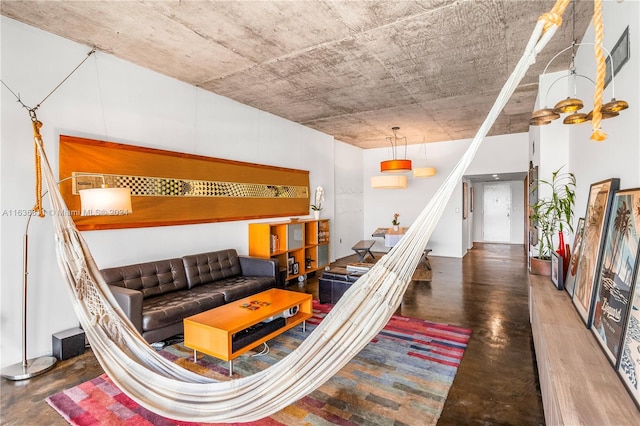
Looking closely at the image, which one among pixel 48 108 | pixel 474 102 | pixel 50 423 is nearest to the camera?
pixel 50 423

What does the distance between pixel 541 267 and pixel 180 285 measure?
3751 millimetres

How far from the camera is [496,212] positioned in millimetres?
10523

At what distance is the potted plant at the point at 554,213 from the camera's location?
3141mm

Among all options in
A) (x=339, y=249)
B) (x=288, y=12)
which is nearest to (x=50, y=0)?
(x=288, y=12)

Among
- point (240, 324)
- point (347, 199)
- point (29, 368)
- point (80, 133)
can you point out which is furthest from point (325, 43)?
point (347, 199)

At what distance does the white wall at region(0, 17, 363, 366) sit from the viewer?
8.72 feet

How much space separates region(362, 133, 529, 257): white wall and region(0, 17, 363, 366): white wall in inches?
176

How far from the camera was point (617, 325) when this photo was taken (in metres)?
1.44

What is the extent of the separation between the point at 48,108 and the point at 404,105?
4.27m

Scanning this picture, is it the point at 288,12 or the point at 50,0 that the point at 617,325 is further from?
the point at 50,0

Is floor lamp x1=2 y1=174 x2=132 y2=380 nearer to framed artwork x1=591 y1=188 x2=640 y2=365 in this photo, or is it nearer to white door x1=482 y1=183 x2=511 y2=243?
framed artwork x1=591 y1=188 x2=640 y2=365

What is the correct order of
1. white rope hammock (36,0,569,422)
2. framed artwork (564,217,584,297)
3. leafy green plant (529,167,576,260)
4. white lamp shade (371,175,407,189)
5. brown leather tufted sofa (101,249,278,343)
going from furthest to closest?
1. white lamp shade (371,175,407,189)
2. leafy green plant (529,167,576,260)
3. brown leather tufted sofa (101,249,278,343)
4. framed artwork (564,217,584,297)
5. white rope hammock (36,0,569,422)

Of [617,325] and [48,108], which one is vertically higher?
[48,108]

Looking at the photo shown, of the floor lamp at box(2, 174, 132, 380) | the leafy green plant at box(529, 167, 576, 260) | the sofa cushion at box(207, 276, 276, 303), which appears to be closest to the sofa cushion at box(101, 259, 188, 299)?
the sofa cushion at box(207, 276, 276, 303)
